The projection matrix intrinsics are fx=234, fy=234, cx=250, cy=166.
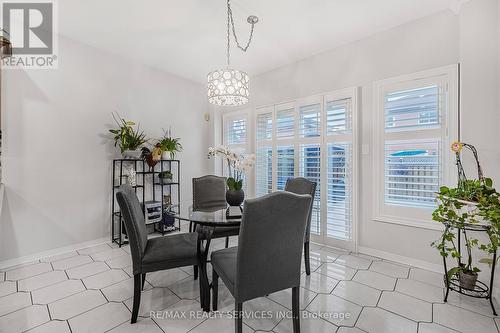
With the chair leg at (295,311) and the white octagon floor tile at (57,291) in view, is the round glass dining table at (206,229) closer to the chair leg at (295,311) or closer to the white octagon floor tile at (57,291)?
the chair leg at (295,311)

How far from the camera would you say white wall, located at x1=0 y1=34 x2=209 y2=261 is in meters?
2.60

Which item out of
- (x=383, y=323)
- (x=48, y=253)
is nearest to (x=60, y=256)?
(x=48, y=253)

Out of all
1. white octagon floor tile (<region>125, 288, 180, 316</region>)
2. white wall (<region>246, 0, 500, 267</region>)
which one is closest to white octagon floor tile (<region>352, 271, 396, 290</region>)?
white wall (<region>246, 0, 500, 267</region>)

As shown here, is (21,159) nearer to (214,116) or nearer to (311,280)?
(214,116)

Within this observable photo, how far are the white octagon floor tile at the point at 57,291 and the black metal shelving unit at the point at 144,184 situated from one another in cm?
96

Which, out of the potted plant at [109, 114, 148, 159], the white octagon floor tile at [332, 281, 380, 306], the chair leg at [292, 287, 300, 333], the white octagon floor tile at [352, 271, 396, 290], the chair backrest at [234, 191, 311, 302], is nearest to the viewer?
the chair backrest at [234, 191, 311, 302]

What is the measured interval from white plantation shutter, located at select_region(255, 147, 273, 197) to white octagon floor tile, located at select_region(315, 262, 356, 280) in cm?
151

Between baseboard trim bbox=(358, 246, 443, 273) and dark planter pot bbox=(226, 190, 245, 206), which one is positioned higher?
dark planter pot bbox=(226, 190, 245, 206)

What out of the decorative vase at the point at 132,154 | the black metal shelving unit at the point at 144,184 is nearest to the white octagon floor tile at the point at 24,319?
the black metal shelving unit at the point at 144,184

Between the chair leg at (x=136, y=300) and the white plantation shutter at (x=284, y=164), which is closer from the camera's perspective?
the chair leg at (x=136, y=300)

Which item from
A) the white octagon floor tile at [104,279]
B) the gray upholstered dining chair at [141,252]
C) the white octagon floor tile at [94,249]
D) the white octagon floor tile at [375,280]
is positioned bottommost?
the white octagon floor tile at [375,280]

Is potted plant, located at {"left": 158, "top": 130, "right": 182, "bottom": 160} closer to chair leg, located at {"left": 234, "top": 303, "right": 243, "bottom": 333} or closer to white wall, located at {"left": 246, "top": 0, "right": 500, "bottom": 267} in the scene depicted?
white wall, located at {"left": 246, "top": 0, "right": 500, "bottom": 267}

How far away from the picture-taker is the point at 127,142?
324 centimetres

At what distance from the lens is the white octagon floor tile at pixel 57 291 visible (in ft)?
6.38
